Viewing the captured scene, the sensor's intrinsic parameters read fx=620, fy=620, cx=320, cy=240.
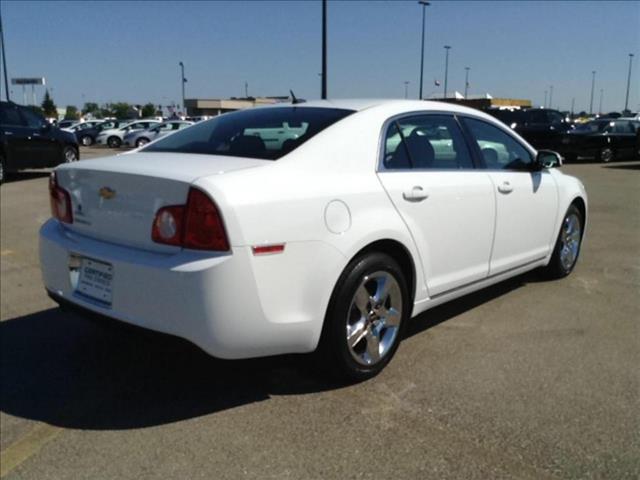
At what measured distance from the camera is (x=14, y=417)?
3.11 meters

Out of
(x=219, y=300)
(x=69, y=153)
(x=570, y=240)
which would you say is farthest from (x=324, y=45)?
(x=219, y=300)

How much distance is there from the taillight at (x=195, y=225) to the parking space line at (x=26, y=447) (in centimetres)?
110

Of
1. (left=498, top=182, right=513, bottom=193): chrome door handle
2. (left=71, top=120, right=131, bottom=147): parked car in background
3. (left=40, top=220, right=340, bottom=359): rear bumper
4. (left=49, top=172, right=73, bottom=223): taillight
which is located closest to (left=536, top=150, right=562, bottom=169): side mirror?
(left=498, top=182, right=513, bottom=193): chrome door handle

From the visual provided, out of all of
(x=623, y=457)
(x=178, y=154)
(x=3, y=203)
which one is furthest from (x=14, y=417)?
(x=3, y=203)

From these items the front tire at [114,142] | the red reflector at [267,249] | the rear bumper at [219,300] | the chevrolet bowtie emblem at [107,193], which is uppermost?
the chevrolet bowtie emblem at [107,193]

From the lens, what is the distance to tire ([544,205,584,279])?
5082 millimetres

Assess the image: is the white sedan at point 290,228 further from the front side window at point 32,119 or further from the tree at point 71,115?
the tree at point 71,115

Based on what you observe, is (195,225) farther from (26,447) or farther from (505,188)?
(505,188)

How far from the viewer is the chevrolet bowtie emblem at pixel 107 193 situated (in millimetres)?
3011

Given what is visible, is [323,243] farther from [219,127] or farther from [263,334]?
[219,127]

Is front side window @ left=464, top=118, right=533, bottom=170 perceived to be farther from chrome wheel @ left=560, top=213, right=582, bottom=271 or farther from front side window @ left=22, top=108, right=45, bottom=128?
front side window @ left=22, top=108, right=45, bottom=128

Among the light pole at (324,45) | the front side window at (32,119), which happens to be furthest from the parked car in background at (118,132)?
the front side window at (32,119)

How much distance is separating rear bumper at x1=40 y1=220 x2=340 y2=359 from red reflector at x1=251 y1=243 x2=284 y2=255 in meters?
0.03

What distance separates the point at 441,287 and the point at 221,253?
5.22 ft
